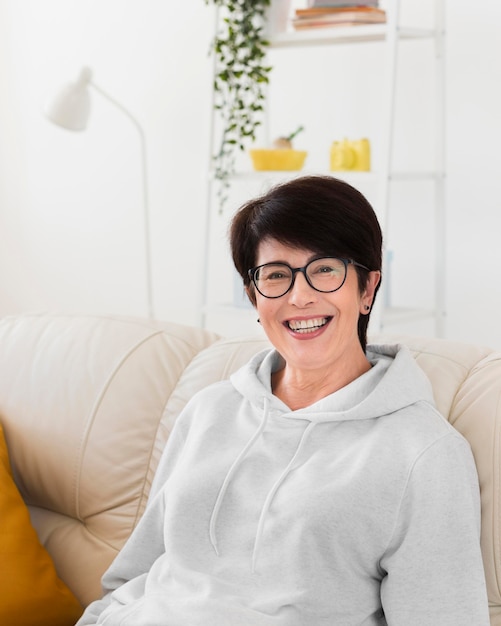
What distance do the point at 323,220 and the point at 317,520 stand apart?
1.47 feet

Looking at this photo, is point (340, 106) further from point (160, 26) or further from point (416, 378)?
point (416, 378)

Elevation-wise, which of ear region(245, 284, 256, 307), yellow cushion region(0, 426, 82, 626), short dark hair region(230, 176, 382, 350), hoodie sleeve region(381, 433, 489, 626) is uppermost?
short dark hair region(230, 176, 382, 350)

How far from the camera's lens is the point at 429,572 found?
1270 millimetres

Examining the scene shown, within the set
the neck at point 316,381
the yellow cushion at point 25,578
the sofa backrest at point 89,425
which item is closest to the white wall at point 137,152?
the sofa backrest at point 89,425

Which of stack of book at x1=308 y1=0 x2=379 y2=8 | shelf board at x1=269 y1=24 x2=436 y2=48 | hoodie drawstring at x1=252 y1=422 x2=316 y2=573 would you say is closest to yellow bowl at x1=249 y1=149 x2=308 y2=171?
shelf board at x1=269 y1=24 x2=436 y2=48

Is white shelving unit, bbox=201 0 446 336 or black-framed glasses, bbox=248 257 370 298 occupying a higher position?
white shelving unit, bbox=201 0 446 336

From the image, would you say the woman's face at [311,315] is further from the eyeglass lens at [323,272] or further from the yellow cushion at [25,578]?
the yellow cushion at [25,578]

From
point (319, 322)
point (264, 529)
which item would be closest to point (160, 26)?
point (319, 322)

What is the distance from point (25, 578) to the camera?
1752 mm

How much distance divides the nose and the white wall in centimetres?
165

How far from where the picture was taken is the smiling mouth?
1.52 meters

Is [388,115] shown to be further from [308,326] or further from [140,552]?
[140,552]

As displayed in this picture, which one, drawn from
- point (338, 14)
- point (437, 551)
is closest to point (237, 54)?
point (338, 14)

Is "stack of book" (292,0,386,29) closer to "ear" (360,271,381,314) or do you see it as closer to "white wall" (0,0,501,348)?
"white wall" (0,0,501,348)
